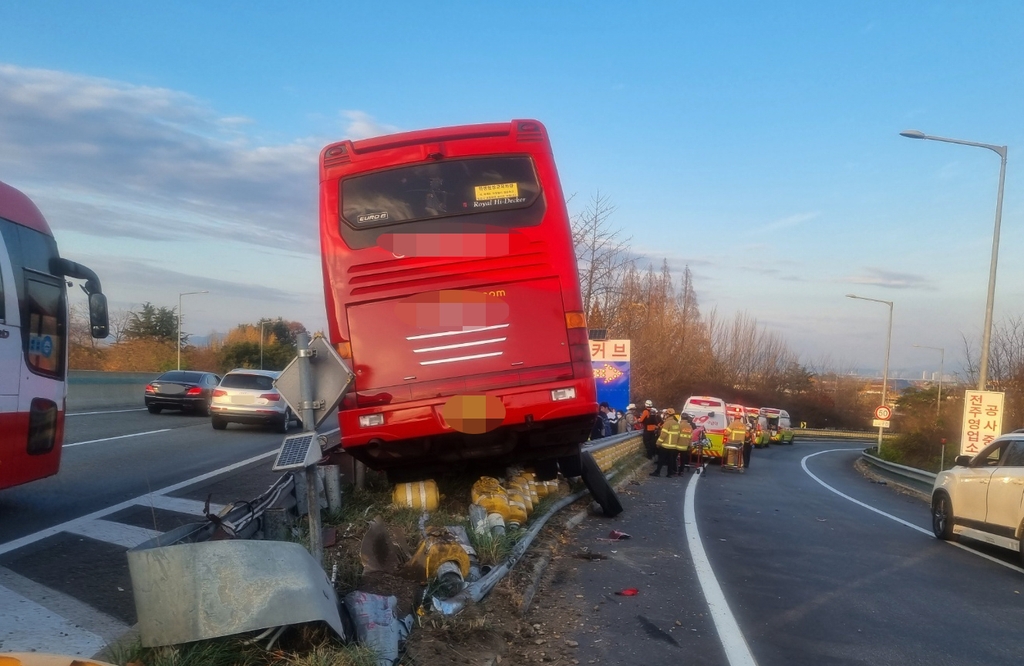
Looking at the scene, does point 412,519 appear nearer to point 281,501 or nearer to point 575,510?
point 281,501

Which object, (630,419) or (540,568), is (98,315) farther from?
(630,419)

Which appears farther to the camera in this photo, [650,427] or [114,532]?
[650,427]

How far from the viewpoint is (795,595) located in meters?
8.04

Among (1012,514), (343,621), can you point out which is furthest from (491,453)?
(1012,514)

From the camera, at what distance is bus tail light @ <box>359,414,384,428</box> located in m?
8.94

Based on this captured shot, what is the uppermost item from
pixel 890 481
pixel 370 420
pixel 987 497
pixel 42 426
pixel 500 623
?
pixel 370 420

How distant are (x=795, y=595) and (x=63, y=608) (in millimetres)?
6051

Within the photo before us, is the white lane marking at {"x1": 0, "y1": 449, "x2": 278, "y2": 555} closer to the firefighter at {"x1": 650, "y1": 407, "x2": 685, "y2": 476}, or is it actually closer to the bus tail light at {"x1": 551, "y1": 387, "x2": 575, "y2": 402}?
the bus tail light at {"x1": 551, "y1": 387, "x2": 575, "y2": 402}

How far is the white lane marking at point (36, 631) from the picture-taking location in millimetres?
5052

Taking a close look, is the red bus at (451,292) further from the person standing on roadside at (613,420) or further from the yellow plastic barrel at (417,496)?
the person standing on roadside at (613,420)

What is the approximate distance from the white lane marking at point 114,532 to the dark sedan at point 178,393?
58.1 feet

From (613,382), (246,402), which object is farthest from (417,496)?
(613,382)

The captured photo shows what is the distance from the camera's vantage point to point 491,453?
9.61 metres

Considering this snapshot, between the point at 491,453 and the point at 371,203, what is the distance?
299 centimetres
